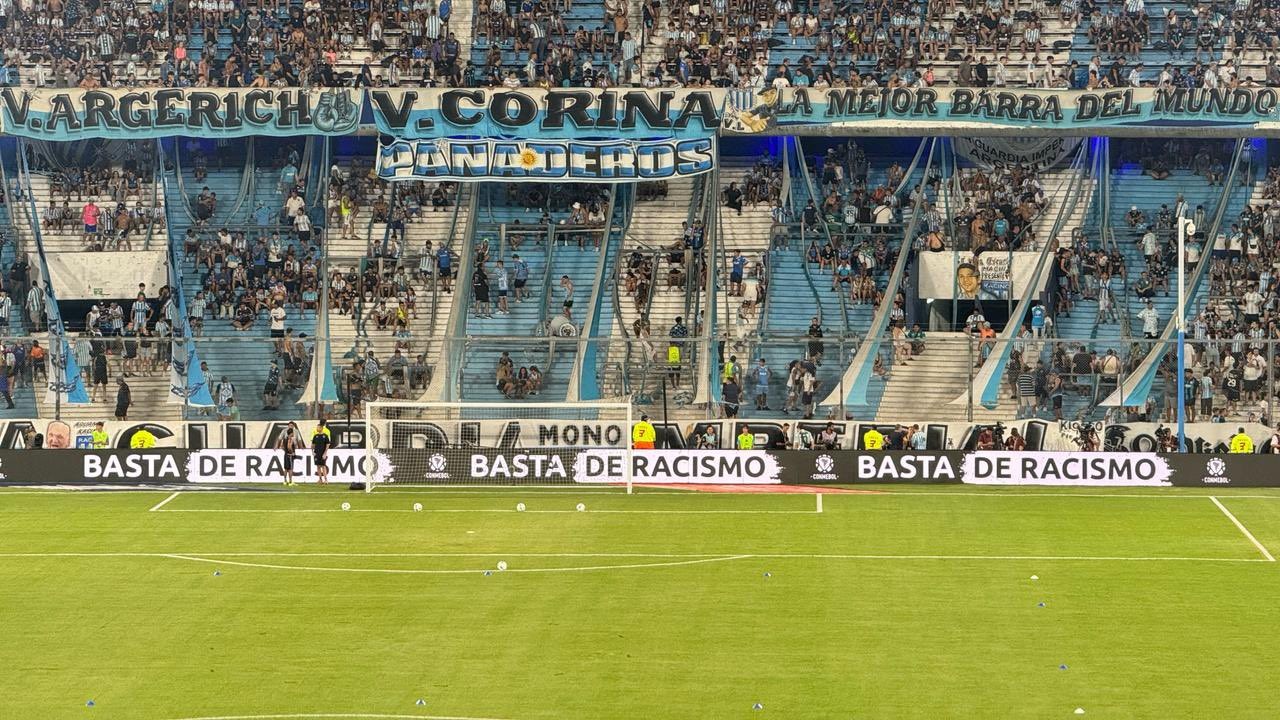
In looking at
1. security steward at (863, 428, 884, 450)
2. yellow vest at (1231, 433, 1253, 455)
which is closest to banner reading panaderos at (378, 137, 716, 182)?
security steward at (863, 428, 884, 450)

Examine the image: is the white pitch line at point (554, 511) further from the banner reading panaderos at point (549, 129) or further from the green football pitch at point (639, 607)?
the banner reading panaderos at point (549, 129)

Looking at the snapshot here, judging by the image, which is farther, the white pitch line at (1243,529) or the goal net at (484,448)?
the goal net at (484,448)

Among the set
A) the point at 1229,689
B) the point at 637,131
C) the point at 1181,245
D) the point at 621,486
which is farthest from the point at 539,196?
the point at 1229,689

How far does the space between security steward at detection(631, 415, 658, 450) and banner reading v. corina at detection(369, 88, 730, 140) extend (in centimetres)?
1236

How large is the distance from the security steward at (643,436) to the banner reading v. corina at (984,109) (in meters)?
12.8

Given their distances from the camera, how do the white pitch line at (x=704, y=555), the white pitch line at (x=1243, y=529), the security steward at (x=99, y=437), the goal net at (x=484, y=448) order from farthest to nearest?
the security steward at (x=99, y=437)
the goal net at (x=484, y=448)
the white pitch line at (x=1243, y=529)
the white pitch line at (x=704, y=555)

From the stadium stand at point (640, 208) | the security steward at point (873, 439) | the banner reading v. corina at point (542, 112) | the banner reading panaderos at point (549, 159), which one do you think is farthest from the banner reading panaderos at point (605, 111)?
the security steward at point (873, 439)

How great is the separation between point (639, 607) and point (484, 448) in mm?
15308

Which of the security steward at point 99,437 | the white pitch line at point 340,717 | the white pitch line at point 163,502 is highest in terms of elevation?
the white pitch line at point 340,717

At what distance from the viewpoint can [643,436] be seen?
133ft

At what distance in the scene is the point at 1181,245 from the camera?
39.5 meters

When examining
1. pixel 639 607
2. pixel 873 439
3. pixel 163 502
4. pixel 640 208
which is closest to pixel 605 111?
pixel 640 208

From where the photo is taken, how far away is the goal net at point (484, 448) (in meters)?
38.2

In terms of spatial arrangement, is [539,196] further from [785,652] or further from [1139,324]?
[785,652]
